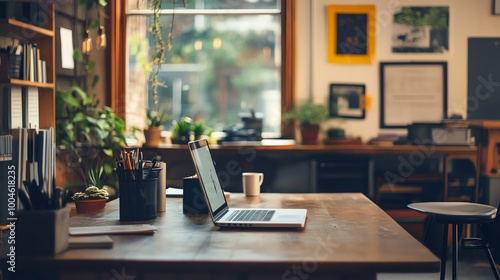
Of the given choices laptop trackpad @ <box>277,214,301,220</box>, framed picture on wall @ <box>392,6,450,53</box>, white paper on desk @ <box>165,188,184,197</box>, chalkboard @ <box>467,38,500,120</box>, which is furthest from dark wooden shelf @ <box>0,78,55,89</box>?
chalkboard @ <box>467,38,500,120</box>

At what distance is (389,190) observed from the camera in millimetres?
4969

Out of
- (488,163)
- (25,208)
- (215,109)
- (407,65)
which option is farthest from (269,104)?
(25,208)

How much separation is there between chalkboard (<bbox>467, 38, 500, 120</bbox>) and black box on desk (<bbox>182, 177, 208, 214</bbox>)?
349cm

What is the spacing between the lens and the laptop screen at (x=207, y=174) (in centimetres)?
223

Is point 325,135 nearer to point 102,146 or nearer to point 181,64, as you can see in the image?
point 181,64

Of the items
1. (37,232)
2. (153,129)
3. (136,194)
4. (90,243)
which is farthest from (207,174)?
Result: (153,129)

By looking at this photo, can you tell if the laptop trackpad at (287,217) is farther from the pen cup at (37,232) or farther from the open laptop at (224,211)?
the pen cup at (37,232)

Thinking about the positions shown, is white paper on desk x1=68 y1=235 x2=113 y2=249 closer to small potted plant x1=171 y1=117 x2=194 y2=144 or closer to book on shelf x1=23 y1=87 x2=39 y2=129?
book on shelf x1=23 y1=87 x2=39 y2=129

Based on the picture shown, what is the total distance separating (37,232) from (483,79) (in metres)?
4.48

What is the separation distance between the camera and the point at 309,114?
17.0ft

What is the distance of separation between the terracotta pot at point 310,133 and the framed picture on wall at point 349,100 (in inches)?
11.3

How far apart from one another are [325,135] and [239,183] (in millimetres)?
845

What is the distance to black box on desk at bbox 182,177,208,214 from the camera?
2.48m

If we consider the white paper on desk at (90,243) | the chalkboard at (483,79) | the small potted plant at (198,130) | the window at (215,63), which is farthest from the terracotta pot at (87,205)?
the chalkboard at (483,79)
